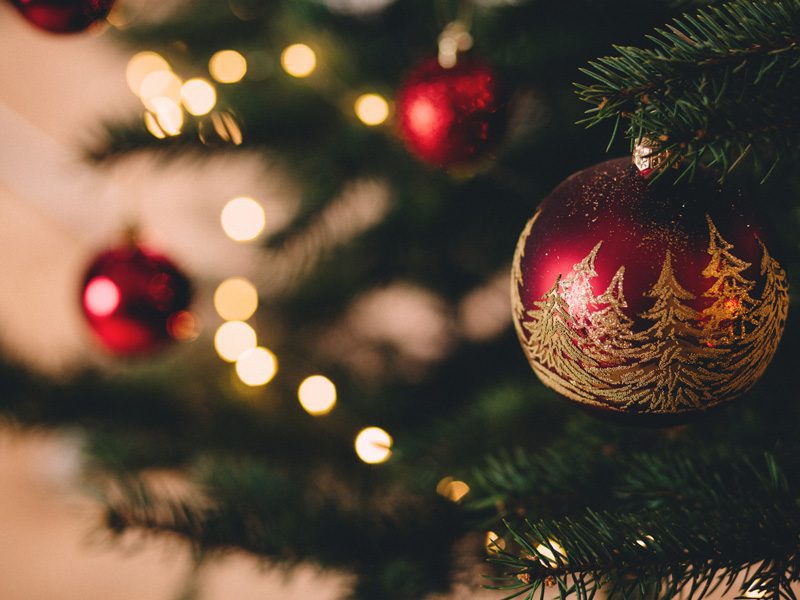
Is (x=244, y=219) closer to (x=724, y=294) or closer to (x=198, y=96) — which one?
Result: (x=198, y=96)

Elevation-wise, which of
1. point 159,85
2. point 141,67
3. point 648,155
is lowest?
point 648,155

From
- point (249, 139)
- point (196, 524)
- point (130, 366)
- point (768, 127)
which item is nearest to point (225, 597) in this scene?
point (130, 366)

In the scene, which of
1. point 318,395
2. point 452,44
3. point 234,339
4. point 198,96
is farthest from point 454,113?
point 234,339

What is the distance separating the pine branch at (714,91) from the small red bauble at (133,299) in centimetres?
50

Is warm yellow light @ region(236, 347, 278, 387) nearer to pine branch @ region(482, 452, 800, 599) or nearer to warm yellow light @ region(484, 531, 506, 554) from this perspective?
warm yellow light @ region(484, 531, 506, 554)

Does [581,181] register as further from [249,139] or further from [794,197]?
[249,139]

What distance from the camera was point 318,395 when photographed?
90cm

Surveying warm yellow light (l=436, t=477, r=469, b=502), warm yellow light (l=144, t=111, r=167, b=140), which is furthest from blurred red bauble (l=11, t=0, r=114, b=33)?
warm yellow light (l=436, t=477, r=469, b=502)

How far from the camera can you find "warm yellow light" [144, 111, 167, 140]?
0.62 m

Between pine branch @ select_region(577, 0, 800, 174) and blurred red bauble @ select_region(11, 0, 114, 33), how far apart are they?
0.37m

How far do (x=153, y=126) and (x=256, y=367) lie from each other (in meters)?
0.42

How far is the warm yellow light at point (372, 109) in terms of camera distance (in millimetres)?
684

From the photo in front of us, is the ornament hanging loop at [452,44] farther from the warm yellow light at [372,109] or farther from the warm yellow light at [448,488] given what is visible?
the warm yellow light at [448,488]

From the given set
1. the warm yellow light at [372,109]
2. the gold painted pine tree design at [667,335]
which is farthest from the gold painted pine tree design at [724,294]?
the warm yellow light at [372,109]
